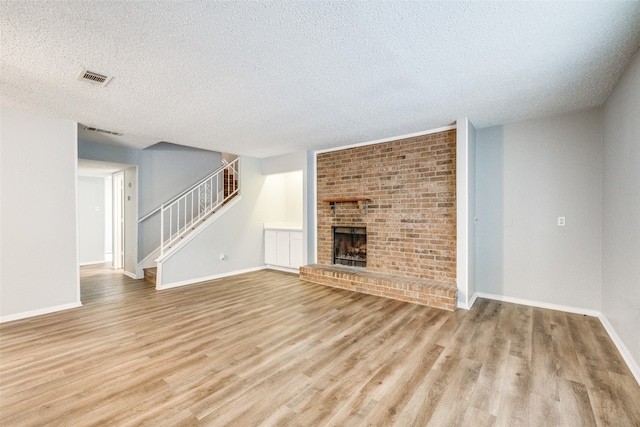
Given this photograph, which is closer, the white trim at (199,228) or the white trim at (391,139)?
the white trim at (391,139)

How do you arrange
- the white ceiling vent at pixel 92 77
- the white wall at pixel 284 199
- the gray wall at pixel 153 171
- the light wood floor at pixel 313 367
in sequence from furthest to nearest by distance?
1. the white wall at pixel 284 199
2. the gray wall at pixel 153 171
3. the white ceiling vent at pixel 92 77
4. the light wood floor at pixel 313 367

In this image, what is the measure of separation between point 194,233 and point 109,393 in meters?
3.39

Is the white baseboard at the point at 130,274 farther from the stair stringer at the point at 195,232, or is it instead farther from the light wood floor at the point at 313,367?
the light wood floor at the point at 313,367

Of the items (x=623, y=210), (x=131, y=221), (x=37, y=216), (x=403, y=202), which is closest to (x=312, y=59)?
(x=403, y=202)

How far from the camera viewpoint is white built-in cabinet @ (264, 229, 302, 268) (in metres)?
5.73

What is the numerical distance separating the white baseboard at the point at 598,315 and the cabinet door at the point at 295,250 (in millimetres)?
3174

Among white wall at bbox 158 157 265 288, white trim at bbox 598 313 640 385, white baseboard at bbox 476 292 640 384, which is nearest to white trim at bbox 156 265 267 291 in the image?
white wall at bbox 158 157 265 288

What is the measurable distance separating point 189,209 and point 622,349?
6859 millimetres

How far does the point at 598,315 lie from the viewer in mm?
3287

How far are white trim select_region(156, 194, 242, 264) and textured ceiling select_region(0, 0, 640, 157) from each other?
212cm

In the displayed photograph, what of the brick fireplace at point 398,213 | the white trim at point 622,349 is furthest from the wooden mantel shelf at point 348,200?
the white trim at point 622,349

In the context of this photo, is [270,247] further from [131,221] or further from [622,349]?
[622,349]

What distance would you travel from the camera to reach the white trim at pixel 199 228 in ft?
15.5

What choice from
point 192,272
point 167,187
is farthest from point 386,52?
point 167,187
